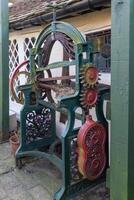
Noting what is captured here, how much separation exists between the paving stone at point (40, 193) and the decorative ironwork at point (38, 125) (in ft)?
3.25

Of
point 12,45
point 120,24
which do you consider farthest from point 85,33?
point 12,45

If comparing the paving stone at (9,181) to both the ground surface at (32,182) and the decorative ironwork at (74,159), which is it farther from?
the decorative ironwork at (74,159)

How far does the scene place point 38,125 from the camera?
17.4ft

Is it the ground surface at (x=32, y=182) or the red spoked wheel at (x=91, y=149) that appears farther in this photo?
the ground surface at (x=32, y=182)

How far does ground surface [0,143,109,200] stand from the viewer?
4.20 meters

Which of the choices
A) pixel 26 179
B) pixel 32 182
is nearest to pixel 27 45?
pixel 26 179

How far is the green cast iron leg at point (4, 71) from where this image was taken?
6566mm

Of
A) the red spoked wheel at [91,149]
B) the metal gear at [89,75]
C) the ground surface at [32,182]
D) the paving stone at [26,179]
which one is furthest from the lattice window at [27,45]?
the red spoked wheel at [91,149]

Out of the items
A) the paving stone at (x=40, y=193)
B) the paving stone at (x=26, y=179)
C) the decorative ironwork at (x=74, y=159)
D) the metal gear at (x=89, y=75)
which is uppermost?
the metal gear at (x=89, y=75)

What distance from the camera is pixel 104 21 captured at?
15.9 ft

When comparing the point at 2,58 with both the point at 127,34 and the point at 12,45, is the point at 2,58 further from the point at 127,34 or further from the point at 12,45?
the point at 127,34

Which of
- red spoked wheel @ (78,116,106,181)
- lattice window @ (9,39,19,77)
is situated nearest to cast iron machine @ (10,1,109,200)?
red spoked wheel @ (78,116,106,181)

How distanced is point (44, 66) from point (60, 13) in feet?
3.42

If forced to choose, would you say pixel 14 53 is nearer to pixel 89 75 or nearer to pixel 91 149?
pixel 89 75
